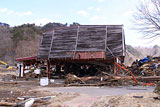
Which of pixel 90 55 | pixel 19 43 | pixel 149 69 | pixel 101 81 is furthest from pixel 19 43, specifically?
pixel 101 81

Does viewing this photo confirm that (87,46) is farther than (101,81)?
Yes

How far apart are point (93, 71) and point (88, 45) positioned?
3.92 metres

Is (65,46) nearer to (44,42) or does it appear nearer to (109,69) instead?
(44,42)

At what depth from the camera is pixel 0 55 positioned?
2817 inches

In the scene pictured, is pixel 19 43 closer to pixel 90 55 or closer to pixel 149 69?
pixel 90 55

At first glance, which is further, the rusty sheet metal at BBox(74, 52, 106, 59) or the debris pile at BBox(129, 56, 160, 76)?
the rusty sheet metal at BBox(74, 52, 106, 59)

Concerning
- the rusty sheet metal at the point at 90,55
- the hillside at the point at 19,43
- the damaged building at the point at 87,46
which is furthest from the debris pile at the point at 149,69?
the hillside at the point at 19,43

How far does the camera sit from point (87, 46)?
22.3 meters

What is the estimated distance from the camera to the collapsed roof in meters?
21.4

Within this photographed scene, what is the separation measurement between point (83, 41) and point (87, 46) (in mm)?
929

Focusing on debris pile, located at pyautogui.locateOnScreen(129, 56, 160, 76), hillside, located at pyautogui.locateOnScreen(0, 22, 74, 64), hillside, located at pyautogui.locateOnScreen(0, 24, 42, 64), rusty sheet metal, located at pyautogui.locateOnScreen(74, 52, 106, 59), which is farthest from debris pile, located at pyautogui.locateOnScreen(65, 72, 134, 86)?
hillside, located at pyautogui.locateOnScreen(0, 24, 42, 64)

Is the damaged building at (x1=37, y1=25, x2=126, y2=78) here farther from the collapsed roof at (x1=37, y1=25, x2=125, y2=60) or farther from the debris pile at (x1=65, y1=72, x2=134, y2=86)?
the debris pile at (x1=65, y1=72, x2=134, y2=86)

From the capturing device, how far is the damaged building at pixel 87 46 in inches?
829

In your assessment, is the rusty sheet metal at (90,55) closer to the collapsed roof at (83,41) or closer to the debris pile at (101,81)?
the collapsed roof at (83,41)
